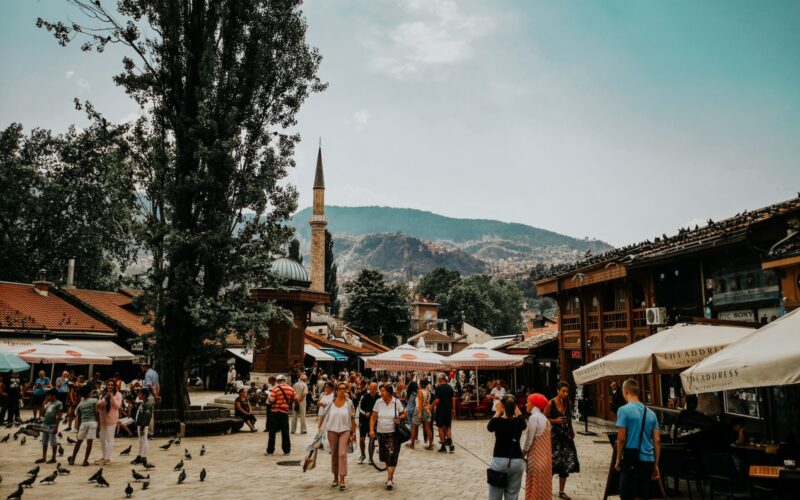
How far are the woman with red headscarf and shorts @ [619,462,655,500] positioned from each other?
843mm

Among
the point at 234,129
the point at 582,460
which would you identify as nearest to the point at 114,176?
the point at 234,129

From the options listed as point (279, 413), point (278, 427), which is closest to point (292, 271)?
point (279, 413)

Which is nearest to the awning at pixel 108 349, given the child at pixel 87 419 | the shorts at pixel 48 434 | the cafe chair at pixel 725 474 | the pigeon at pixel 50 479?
the shorts at pixel 48 434

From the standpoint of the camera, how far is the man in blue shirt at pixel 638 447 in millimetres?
6016

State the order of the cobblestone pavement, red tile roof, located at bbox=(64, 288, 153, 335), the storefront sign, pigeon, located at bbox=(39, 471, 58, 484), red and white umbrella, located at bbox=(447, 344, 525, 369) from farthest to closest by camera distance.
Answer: red tile roof, located at bbox=(64, 288, 153, 335), red and white umbrella, located at bbox=(447, 344, 525, 369), the storefront sign, pigeon, located at bbox=(39, 471, 58, 484), the cobblestone pavement

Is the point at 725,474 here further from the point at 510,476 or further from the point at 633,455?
the point at 510,476

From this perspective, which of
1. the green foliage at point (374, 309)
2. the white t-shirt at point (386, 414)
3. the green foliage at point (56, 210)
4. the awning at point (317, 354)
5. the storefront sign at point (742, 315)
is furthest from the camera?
the green foliage at point (374, 309)

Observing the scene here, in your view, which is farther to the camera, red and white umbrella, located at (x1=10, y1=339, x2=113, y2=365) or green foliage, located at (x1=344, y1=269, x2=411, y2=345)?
green foliage, located at (x1=344, y1=269, x2=411, y2=345)

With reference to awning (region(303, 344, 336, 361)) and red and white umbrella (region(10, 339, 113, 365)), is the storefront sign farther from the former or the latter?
awning (region(303, 344, 336, 361))

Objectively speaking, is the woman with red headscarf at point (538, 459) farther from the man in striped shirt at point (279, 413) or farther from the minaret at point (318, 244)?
the minaret at point (318, 244)

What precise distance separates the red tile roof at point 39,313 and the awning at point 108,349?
0.63 metres

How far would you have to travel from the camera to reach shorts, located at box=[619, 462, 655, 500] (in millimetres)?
6008

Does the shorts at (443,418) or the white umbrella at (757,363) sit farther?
the shorts at (443,418)

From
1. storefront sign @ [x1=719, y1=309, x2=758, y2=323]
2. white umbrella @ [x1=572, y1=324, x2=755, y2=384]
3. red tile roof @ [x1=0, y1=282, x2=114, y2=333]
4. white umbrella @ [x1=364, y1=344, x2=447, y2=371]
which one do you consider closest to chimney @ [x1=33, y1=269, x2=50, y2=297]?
red tile roof @ [x1=0, y1=282, x2=114, y2=333]
